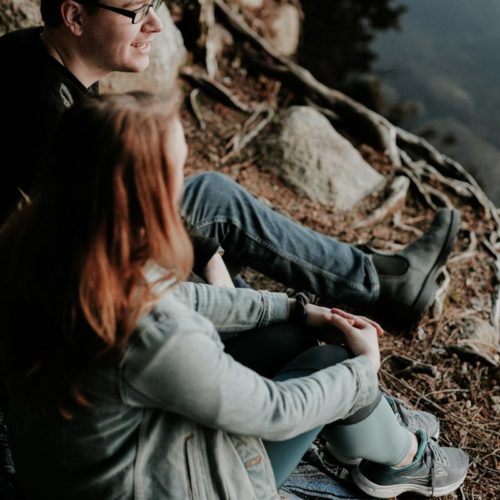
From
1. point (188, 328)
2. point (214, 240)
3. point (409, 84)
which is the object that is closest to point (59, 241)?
point (188, 328)

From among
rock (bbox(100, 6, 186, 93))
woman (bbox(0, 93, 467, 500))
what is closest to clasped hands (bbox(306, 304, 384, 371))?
woman (bbox(0, 93, 467, 500))

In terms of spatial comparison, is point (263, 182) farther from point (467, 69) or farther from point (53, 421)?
point (467, 69)

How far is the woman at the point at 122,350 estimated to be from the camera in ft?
4.67

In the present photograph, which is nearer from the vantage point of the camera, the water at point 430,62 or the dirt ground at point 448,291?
the dirt ground at point 448,291

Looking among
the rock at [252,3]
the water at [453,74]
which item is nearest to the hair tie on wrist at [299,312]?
the water at [453,74]

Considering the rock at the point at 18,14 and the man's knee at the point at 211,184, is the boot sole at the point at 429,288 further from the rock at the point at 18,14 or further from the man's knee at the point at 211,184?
the rock at the point at 18,14

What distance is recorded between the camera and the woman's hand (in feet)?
6.51

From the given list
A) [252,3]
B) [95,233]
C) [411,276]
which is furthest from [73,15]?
[252,3]

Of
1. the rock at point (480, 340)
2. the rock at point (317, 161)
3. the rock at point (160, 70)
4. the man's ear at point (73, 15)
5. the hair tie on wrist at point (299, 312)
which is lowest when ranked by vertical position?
the rock at point (480, 340)

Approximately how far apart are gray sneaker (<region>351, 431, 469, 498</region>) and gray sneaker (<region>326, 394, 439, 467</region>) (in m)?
0.07

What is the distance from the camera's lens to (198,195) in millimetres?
2855

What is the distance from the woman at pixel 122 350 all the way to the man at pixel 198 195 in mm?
917

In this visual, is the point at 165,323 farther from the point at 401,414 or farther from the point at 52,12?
the point at 52,12

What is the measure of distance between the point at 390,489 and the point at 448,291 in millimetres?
1636
